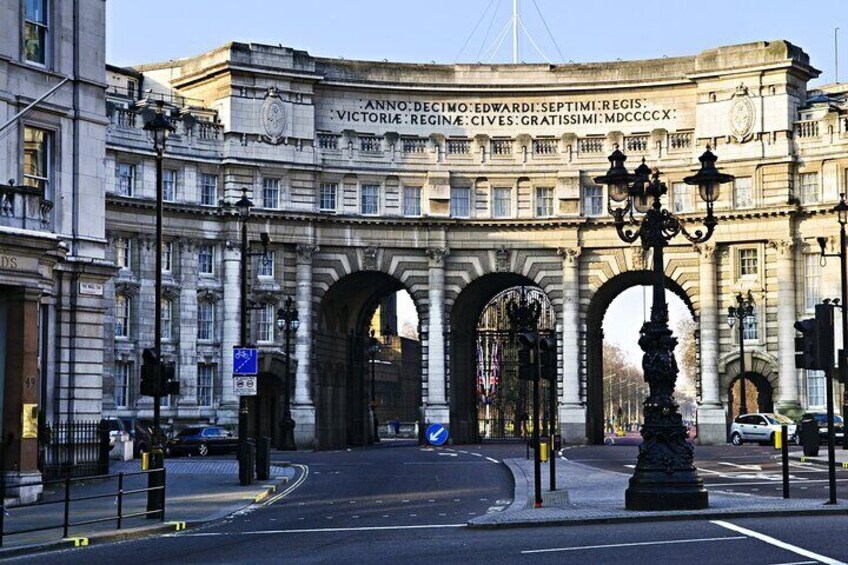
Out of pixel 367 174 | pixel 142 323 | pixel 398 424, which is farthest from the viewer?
pixel 398 424

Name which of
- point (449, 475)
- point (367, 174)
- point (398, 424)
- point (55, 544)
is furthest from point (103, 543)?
point (398, 424)

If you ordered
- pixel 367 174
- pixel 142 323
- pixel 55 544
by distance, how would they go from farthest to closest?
pixel 367 174 < pixel 142 323 < pixel 55 544

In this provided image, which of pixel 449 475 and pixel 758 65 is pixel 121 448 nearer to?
pixel 449 475

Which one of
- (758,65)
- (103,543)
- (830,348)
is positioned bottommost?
(103,543)

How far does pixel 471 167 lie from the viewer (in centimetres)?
8250

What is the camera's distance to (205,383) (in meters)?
78.3

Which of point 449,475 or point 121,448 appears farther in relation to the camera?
point 121,448

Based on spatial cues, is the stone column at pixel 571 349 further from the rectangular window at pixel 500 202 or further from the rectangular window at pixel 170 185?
the rectangular window at pixel 170 185

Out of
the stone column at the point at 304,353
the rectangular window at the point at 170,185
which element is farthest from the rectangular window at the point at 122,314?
the stone column at the point at 304,353

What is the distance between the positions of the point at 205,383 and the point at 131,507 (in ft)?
150

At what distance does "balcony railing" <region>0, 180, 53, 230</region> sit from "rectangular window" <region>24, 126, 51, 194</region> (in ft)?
18.7

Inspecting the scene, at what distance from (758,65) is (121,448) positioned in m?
38.7

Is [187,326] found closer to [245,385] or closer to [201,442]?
[201,442]

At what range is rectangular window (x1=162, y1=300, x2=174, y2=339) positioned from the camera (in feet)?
253
